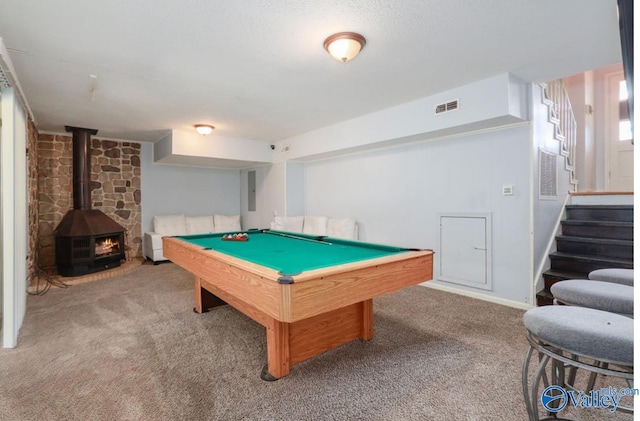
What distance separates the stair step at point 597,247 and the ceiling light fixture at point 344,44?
10.4 feet

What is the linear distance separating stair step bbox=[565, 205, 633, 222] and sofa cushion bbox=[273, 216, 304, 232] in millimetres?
3903

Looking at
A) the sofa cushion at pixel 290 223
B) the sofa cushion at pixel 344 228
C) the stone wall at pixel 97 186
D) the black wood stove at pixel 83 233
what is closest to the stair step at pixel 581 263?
the sofa cushion at pixel 344 228

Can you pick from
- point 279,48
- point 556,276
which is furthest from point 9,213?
point 556,276

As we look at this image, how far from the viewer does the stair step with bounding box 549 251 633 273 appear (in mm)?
3057

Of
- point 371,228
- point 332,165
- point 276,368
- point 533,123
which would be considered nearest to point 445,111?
point 533,123

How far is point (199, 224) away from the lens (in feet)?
21.1

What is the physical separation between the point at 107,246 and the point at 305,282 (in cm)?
497

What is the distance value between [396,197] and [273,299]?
10.7 ft

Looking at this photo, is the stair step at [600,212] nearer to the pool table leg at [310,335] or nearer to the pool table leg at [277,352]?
the pool table leg at [310,335]

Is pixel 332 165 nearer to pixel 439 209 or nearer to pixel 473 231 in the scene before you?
pixel 439 209

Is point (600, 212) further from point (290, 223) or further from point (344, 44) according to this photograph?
point (290, 223)

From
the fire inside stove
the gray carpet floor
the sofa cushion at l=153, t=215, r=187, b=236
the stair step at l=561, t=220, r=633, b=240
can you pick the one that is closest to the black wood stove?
the fire inside stove

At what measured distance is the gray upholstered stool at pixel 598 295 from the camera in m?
1.49

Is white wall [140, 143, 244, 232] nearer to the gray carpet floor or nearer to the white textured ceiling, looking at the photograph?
the white textured ceiling
